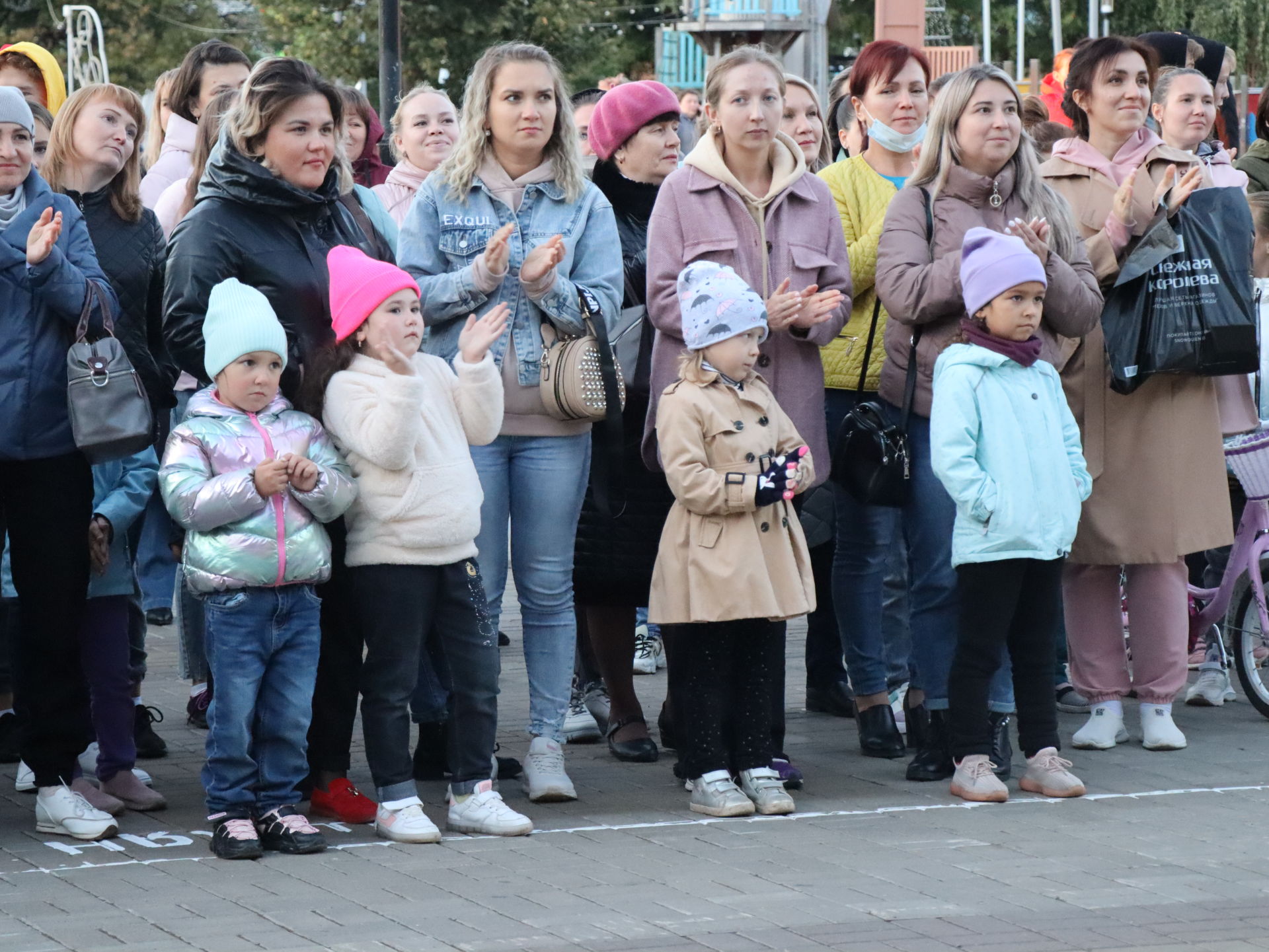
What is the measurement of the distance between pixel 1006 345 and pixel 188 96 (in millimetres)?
3516

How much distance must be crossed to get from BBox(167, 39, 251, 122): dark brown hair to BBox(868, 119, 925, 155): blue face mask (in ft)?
8.05

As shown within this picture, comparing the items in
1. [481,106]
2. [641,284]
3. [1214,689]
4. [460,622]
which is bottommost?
[1214,689]

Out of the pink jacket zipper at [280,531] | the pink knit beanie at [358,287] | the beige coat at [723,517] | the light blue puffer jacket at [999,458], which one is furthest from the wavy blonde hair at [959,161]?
the pink jacket zipper at [280,531]

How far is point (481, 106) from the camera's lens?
6.04 metres

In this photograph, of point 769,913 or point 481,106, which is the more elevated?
point 481,106

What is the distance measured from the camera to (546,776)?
19.5 feet

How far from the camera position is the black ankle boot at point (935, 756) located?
624 cm

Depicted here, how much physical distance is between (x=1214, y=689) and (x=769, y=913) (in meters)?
3.34

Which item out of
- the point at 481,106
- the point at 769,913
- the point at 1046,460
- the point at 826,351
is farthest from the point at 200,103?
the point at 769,913

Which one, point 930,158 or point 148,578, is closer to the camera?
point 930,158

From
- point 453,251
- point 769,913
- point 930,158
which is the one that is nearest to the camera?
point 769,913

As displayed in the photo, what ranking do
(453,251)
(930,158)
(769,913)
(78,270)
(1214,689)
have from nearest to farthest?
(769,913), (78,270), (453,251), (930,158), (1214,689)

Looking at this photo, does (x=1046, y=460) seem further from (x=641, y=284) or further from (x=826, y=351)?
(x=641, y=284)

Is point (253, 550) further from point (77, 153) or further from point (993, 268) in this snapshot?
point (993, 268)
